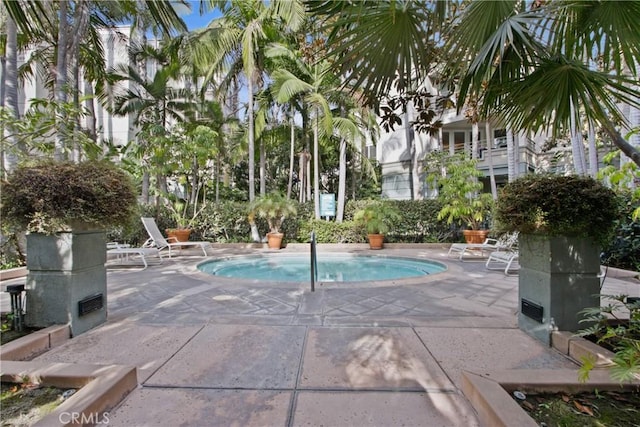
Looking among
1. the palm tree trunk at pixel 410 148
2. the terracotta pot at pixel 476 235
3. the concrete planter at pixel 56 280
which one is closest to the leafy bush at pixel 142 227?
the concrete planter at pixel 56 280

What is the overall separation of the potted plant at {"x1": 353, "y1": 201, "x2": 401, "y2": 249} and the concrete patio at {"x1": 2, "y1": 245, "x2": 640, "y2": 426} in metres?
5.39

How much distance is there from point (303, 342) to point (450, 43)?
10.2 feet

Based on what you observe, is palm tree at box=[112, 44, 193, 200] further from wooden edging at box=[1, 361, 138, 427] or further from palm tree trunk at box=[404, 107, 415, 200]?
palm tree trunk at box=[404, 107, 415, 200]

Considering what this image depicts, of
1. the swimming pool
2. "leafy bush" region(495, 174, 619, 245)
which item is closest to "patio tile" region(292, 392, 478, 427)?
"leafy bush" region(495, 174, 619, 245)

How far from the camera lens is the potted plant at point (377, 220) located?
411 inches

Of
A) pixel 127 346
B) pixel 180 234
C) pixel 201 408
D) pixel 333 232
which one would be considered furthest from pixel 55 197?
pixel 333 232

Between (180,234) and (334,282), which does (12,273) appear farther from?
(334,282)

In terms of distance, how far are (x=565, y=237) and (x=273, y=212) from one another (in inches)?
331

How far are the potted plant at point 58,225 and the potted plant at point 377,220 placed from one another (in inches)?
327

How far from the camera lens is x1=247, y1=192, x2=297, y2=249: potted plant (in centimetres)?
1030

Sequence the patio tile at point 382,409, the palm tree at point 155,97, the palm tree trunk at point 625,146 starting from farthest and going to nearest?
the palm tree at point 155,97 → the palm tree trunk at point 625,146 → the patio tile at point 382,409

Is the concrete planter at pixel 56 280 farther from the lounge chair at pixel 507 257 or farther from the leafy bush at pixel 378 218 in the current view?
the leafy bush at pixel 378 218

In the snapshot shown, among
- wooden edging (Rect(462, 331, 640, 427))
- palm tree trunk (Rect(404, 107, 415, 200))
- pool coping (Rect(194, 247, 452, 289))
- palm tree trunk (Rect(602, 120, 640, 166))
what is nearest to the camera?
wooden edging (Rect(462, 331, 640, 427))

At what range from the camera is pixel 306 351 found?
2826 millimetres
